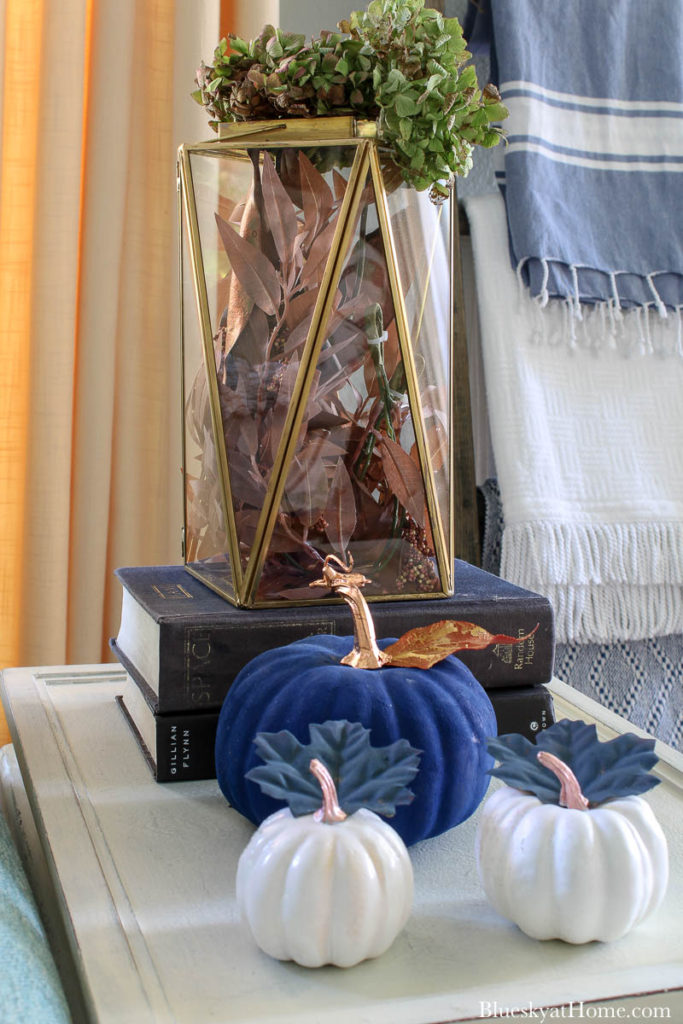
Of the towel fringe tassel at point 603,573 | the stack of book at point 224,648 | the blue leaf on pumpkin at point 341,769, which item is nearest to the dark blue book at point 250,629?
the stack of book at point 224,648

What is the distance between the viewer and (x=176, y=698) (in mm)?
526

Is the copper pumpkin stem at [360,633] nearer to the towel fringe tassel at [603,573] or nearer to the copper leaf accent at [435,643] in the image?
the copper leaf accent at [435,643]

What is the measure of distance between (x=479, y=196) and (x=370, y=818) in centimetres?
83

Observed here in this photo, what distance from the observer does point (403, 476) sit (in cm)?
58

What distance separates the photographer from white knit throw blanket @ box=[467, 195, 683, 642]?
3.35ft

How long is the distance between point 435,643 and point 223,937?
0.16m

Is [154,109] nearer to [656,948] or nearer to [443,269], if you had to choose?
[443,269]

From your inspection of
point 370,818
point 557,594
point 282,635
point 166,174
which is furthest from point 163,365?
point 370,818

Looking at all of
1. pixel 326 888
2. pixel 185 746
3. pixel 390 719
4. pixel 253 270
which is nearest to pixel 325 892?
pixel 326 888

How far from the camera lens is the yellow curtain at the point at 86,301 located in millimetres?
992

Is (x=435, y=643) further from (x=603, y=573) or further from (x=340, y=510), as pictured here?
(x=603, y=573)

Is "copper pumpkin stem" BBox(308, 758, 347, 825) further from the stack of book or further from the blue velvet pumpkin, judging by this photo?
the stack of book

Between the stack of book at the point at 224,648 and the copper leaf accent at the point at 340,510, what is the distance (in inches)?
1.6

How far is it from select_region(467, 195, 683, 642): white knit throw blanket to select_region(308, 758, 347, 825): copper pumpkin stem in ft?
2.25
